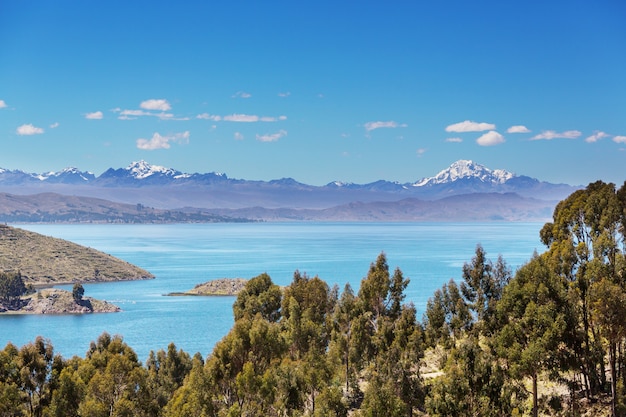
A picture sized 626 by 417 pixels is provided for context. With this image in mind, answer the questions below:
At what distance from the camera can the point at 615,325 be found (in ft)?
127

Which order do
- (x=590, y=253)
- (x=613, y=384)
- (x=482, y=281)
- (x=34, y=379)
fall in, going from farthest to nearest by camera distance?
(x=482, y=281)
(x=590, y=253)
(x=34, y=379)
(x=613, y=384)

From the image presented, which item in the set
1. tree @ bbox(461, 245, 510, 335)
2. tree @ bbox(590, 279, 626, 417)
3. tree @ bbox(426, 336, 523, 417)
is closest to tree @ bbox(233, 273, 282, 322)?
tree @ bbox(461, 245, 510, 335)

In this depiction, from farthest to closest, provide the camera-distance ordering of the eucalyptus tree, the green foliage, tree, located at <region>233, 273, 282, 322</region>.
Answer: the green foliage, tree, located at <region>233, 273, 282, 322</region>, the eucalyptus tree

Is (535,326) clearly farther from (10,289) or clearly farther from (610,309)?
(10,289)

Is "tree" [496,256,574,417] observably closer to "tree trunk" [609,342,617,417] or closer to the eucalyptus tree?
the eucalyptus tree

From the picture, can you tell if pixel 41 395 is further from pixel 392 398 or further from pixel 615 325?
pixel 615 325

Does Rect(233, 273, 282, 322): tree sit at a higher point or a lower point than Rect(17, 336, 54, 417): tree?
higher

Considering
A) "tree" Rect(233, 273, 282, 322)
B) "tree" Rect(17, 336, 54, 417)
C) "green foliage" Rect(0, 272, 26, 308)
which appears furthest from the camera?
"green foliage" Rect(0, 272, 26, 308)

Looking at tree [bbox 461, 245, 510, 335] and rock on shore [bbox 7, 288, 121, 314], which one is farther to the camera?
rock on shore [bbox 7, 288, 121, 314]

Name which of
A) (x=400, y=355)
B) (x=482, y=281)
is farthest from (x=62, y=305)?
(x=400, y=355)

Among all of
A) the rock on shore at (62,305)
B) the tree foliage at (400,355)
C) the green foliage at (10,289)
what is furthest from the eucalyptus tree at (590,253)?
the green foliage at (10,289)

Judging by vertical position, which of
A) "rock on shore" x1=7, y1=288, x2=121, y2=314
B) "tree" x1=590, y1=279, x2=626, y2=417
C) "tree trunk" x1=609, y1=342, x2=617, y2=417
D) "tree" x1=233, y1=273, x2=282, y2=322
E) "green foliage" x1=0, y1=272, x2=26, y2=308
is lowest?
"rock on shore" x1=7, y1=288, x2=121, y2=314

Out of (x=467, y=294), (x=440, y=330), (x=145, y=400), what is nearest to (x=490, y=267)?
(x=467, y=294)

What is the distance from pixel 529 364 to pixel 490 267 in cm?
2232
